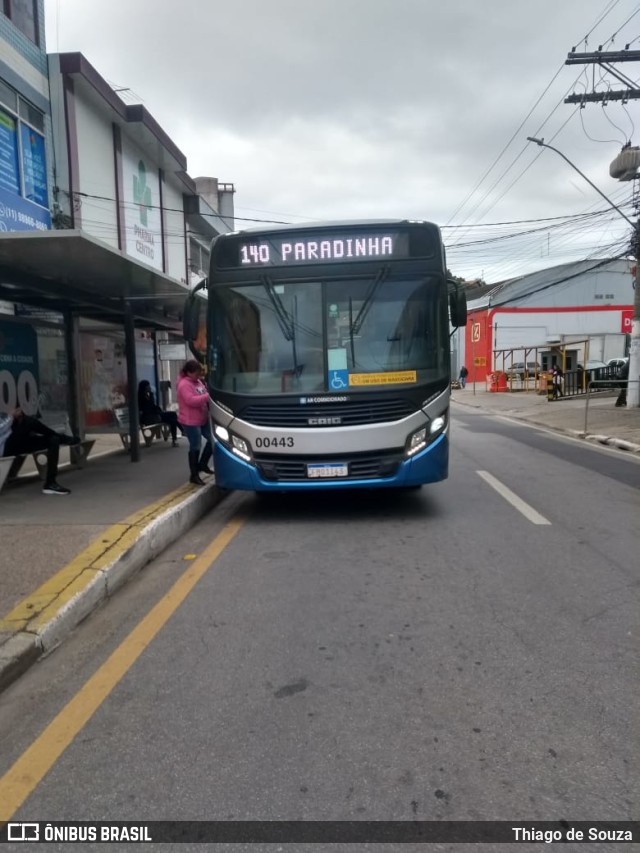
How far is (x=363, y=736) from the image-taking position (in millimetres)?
2912

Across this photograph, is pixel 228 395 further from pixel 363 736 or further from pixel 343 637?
pixel 363 736

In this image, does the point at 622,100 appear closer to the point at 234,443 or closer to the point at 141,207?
the point at 141,207

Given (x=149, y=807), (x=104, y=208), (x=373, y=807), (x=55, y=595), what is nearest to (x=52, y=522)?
(x=55, y=595)

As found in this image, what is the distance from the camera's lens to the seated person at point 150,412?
12508mm

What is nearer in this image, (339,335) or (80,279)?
(339,335)

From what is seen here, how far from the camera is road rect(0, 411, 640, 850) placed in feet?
8.32

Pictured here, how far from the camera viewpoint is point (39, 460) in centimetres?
884

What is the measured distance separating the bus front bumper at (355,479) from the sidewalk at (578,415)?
26.6 feet

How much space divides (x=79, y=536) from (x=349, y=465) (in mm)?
2710

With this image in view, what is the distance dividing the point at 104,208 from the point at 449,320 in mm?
11912

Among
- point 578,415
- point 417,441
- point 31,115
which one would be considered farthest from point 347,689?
point 578,415

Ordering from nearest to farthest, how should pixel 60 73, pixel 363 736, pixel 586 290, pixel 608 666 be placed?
pixel 363 736 < pixel 608 666 < pixel 60 73 < pixel 586 290

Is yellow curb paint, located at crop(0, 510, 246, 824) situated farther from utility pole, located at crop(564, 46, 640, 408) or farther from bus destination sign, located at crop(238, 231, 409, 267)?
utility pole, located at crop(564, 46, 640, 408)

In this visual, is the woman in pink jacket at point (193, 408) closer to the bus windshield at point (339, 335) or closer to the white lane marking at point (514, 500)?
the bus windshield at point (339, 335)
